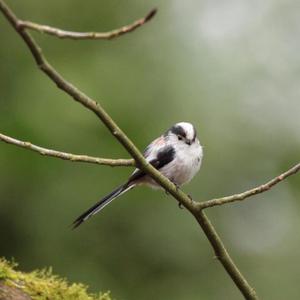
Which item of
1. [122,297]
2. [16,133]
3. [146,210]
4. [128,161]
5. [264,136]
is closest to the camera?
[128,161]

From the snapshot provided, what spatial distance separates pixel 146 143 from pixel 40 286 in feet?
19.9

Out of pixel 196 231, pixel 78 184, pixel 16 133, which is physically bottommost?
pixel 196 231

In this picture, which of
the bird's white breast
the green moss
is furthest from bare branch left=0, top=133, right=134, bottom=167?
the bird's white breast

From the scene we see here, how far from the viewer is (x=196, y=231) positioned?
10.5m

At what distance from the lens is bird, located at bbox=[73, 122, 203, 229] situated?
5629 millimetres

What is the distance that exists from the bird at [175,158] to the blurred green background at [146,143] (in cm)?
364

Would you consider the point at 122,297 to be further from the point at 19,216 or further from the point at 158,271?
the point at 19,216

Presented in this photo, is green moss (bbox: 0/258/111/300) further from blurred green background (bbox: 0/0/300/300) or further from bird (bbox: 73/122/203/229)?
blurred green background (bbox: 0/0/300/300)

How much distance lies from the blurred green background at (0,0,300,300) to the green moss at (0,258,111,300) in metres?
5.12

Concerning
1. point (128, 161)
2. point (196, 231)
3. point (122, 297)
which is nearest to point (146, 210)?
point (196, 231)

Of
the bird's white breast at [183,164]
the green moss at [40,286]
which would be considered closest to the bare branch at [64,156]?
the green moss at [40,286]

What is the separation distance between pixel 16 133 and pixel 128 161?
6.41 metres

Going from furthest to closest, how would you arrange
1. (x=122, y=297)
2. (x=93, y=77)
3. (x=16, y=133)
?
1. (x=93, y=77)
2. (x=16, y=133)
3. (x=122, y=297)

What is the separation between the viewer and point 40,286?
392cm
